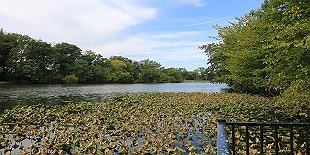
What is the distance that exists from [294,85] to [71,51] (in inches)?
2463

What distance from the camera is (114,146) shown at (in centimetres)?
746

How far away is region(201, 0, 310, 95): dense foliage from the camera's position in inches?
365

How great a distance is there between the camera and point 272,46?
10.3 metres

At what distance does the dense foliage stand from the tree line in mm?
35376

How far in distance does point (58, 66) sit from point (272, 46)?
59.8 m

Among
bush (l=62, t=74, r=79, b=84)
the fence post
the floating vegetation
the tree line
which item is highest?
the tree line

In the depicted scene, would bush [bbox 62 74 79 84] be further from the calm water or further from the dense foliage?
the dense foliage

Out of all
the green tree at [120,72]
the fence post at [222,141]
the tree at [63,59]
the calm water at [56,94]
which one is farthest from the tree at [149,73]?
the fence post at [222,141]

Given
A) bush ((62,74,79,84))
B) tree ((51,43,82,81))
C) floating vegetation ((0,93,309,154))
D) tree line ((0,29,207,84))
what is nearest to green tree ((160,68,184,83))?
tree line ((0,29,207,84))

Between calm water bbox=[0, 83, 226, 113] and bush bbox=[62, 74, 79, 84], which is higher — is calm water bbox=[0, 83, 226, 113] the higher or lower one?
the lower one

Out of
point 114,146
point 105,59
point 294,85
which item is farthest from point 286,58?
point 105,59

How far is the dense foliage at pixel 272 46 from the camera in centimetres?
926

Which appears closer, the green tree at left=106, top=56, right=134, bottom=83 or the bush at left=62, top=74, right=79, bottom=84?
the bush at left=62, top=74, right=79, bottom=84

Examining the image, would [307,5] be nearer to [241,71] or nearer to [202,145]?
[202,145]
